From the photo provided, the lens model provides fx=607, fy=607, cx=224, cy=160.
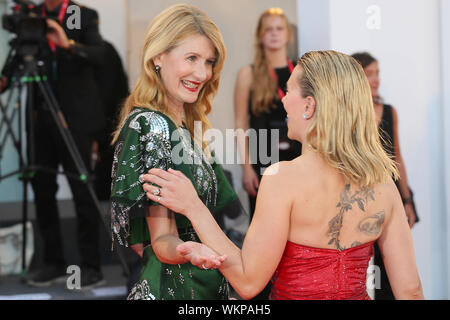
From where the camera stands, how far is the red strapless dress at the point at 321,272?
62.9 inches

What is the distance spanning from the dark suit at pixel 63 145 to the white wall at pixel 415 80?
4.03 ft

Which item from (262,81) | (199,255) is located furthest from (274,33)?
(199,255)

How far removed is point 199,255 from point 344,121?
0.51 meters

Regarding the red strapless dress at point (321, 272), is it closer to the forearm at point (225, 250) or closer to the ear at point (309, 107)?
the forearm at point (225, 250)

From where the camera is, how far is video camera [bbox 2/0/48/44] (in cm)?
295

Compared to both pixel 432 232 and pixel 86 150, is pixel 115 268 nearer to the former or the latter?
pixel 86 150

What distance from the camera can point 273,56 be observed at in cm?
323

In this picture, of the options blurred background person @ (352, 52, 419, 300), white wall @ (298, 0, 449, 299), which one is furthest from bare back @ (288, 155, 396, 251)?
white wall @ (298, 0, 449, 299)

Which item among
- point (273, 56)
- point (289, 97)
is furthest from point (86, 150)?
point (289, 97)

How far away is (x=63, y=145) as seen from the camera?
10.8 feet

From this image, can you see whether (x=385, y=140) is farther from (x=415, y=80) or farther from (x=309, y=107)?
(x=309, y=107)

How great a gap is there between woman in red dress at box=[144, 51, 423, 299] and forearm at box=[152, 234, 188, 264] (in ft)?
0.24

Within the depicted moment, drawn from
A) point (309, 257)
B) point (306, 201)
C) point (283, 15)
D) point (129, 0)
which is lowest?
point (309, 257)

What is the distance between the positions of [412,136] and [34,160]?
6.58 ft
